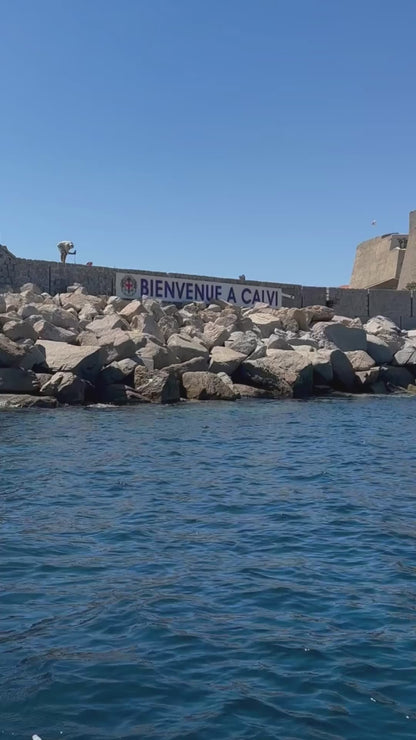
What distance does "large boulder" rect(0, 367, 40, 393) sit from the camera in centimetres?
1612

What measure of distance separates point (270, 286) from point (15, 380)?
1336 cm

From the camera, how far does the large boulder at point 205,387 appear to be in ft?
59.5

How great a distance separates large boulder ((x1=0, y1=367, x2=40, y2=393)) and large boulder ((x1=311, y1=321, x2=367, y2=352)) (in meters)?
9.60

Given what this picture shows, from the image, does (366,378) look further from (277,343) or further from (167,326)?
(167,326)

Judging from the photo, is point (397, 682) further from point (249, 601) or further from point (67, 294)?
point (67, 294)

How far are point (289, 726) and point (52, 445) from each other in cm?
817

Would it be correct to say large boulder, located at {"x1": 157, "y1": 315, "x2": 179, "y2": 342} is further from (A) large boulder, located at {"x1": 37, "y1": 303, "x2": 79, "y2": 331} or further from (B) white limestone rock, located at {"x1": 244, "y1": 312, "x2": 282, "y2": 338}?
(B) white limestone rock, located at {"x1": 244, "y1": 312, "x2": 282, "y2": 338}

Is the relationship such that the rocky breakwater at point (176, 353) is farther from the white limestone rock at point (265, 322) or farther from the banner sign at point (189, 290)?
the banner sign at point (189, 290)

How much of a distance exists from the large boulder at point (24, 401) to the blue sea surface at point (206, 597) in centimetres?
470

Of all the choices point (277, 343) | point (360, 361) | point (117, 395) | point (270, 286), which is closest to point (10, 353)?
point (117, 395)

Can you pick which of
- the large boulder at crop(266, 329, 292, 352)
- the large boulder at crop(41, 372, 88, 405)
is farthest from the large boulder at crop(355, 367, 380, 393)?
the large boulder at crop(41, 372, 88, 405)

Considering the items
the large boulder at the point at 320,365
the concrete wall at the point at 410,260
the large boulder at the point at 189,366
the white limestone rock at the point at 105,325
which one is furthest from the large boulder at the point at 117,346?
the concrete wall at the point at 410,260

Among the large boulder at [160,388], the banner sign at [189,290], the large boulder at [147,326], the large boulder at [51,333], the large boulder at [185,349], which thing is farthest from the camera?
the banner sign at [189,290]

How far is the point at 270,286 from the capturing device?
27.8 metres
